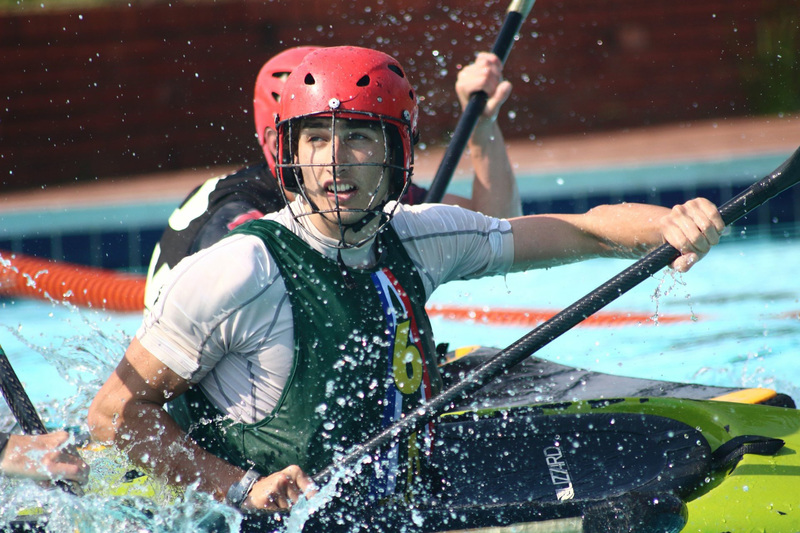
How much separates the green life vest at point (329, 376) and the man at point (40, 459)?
11.7 inches

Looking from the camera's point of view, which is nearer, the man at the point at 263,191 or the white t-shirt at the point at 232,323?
the white t-shirt at the point at 232,323

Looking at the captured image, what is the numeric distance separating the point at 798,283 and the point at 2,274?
18.3 feet

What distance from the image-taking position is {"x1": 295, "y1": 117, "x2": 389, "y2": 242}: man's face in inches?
77.0

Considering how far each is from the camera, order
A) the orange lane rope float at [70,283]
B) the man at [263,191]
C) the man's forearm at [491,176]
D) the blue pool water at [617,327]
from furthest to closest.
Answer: the orange lane rope float at [70,283] → the blue pool water at [617,327] → the man's forearm at [491,176] → the man at [263,191]

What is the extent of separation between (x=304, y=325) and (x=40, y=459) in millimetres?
593

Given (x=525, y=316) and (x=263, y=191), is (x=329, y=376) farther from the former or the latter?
(x=525, y=316)

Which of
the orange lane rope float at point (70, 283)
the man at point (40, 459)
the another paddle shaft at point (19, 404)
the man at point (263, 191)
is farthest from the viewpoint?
the orange lane rope float at point (70, 283)

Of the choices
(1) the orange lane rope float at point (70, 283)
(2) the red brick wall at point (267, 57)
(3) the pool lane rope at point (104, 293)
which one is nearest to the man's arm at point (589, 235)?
(3) the pool lane rope at point (104, 293)

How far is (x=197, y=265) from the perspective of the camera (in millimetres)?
1894

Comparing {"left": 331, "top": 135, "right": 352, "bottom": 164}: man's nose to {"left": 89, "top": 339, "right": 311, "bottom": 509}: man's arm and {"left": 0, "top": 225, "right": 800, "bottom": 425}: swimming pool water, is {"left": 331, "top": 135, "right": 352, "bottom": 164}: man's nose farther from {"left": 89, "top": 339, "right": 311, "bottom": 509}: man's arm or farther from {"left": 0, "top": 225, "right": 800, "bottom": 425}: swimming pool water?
{"left": 0, "top": 225, "right": 800, "bottom": 425}: swimming pool water

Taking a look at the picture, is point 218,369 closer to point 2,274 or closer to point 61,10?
point 2,274

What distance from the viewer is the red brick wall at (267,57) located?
8344mm

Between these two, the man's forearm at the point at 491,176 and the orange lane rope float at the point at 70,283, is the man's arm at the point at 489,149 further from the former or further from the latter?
the orange lane rope float at the point at 70,283

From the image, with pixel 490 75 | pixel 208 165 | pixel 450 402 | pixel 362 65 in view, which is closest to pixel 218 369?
pixel 450 402
